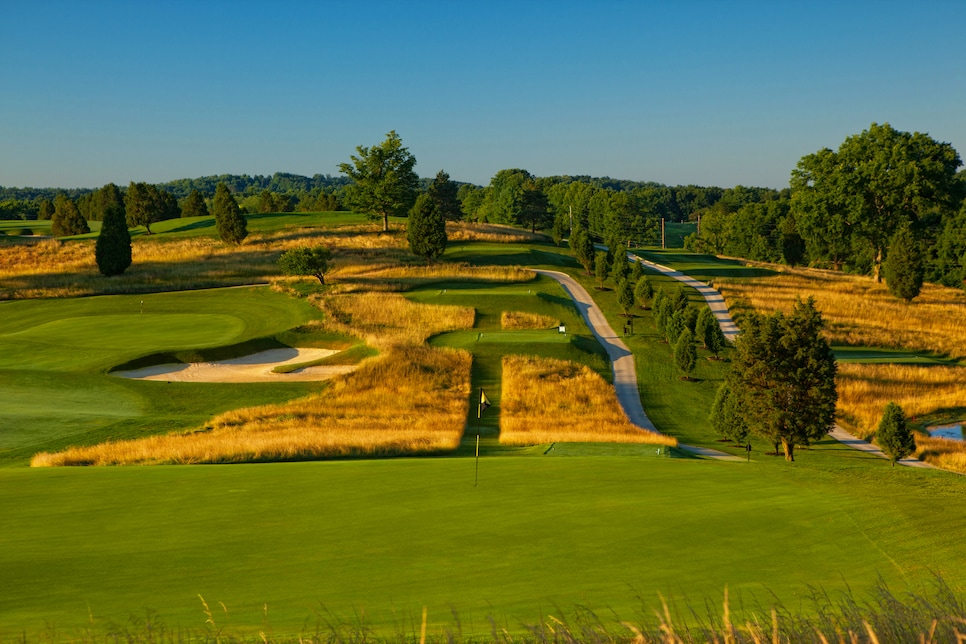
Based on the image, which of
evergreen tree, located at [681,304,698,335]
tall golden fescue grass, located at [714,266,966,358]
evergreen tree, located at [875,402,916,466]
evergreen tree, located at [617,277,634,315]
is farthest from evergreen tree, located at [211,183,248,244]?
evergreen tree, located at [875,402,916,466]

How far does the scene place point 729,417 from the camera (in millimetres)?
28641

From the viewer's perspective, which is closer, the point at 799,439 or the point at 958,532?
the point at 958,532

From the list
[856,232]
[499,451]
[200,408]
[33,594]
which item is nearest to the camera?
[33,594]

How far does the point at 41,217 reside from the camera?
140375 millimetres

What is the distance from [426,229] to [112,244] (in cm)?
2651

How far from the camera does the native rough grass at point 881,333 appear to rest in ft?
111

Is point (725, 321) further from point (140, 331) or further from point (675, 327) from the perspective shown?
point (140, 331)

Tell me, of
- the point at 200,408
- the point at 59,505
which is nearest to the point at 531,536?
the point at 59,505

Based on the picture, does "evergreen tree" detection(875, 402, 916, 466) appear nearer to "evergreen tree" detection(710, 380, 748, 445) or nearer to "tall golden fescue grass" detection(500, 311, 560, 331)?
"evergreen tree" detection(710, 380, 748, 445)

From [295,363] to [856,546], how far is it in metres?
35.5

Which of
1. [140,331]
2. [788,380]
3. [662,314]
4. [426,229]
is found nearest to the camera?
[788,380]

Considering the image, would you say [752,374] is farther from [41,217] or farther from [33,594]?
[41,217]

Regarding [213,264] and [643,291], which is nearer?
[643,291]

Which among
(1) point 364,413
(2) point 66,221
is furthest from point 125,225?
(2) point 66,221
